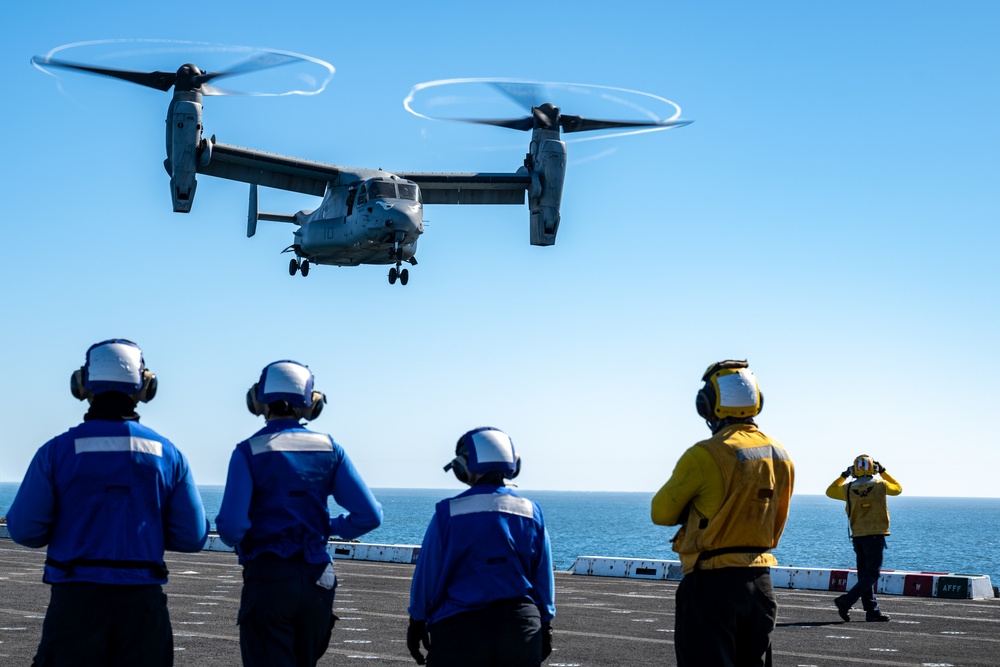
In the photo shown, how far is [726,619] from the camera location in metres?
6.73

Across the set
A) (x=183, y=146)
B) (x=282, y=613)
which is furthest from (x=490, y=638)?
(x=183, y=146)

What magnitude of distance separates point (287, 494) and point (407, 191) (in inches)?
1288

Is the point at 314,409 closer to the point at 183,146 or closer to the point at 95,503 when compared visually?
the point at 95,503

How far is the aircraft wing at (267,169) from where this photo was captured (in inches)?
1681

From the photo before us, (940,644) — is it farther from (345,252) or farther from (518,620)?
(345,252)

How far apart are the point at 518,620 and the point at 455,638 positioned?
33cm

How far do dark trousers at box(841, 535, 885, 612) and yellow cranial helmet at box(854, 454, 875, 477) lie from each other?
842 millimetres

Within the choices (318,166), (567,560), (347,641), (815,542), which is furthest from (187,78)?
(815,542)

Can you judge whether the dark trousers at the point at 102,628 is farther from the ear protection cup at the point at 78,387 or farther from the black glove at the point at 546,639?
the black glove at the point at 546,639

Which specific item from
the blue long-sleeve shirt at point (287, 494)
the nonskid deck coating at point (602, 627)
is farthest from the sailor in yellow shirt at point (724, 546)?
the nonskid deck coating at point (602, 627)

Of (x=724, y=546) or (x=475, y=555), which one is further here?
(x=724, y=546)

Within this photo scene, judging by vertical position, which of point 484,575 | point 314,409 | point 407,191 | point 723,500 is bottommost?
point 484,575

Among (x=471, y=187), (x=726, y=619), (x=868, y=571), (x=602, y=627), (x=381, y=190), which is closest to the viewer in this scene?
(x=726, y=619)

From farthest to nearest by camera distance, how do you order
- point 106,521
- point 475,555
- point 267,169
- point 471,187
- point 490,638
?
point 471,187 < point 267,169 < point 475,555 < point 490,638 < point 106,521
